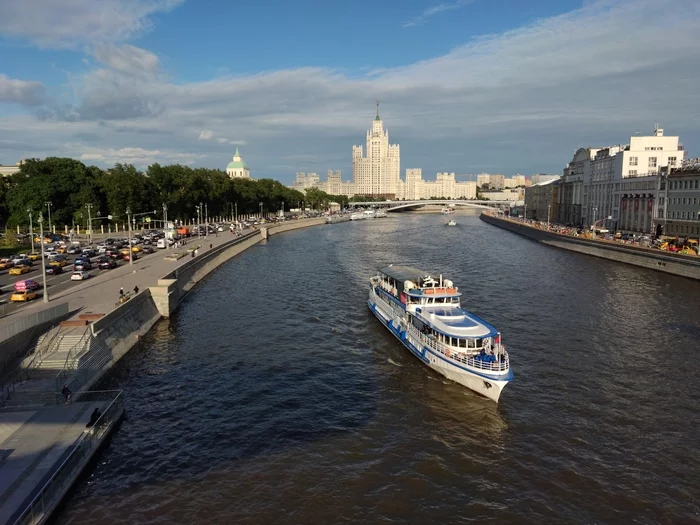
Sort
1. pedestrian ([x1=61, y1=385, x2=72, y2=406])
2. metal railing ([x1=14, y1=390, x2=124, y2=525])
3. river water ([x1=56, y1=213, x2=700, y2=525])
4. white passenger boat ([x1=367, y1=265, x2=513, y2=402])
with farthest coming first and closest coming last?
white passenger boat ([x1=367, y1=265, x2=513, y2=402])
pedestrian ([x1=61, y1=385, x2=72, y2=406])
river water ([x1=56, y1=213, x2=700, y2=525])
metal railing ([x1=14, y1=390, x2=124, y2=525])

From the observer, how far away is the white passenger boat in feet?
95.2

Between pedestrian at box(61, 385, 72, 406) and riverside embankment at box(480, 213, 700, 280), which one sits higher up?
riverside embankment at box(480, 213, 700, 280)

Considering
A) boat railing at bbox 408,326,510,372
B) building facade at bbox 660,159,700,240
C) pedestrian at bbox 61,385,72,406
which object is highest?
building facade at bbox 660,159,700,240

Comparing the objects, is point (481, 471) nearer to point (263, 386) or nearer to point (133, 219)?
point (263, 386)

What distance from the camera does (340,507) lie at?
19656mm

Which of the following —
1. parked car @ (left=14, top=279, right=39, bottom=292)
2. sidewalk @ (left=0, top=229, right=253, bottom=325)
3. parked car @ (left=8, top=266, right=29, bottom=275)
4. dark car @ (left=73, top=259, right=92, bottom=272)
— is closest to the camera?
sidewalk @ (left=0, top=229, right=253, bottom=325)

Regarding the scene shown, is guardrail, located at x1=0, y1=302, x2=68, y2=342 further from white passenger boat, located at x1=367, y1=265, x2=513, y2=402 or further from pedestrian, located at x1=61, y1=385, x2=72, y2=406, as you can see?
white passenger boat, located at x1=367, y1=265, x2=513, y2=402

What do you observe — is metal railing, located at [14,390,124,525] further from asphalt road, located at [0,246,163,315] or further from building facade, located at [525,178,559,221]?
building facade, located at [525,178,559,221]

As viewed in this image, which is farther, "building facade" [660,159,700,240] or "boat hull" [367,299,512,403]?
"building facade" [660,159,700,240]

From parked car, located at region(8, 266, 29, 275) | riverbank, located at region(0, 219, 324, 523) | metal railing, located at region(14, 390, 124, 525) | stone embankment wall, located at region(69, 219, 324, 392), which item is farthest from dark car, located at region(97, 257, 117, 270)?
metal railing, located at region(14, 390, 124, 525)

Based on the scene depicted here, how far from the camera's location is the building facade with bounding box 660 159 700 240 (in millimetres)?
81625

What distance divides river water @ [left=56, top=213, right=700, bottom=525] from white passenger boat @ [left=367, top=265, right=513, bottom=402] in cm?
108

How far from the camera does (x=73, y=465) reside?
2031 cm

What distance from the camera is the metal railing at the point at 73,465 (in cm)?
1723
